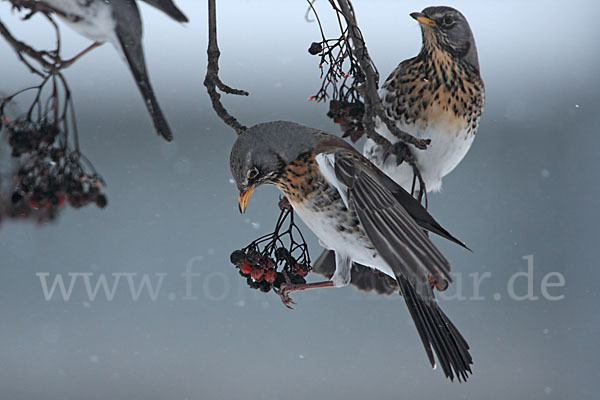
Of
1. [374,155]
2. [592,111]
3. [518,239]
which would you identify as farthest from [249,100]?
[592,111]

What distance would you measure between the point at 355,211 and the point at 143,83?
256 millimetres

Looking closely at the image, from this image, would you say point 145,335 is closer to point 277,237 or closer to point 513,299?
point 513,299

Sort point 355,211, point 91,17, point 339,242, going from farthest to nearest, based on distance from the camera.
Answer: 1. point 339,242
2. point 355,211
3. point 91,17

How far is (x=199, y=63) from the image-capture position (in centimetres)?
154

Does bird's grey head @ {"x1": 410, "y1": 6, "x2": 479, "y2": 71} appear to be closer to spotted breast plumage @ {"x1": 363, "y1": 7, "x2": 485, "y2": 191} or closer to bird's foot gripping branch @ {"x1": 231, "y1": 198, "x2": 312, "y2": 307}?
spotted breast plumage @ {"x1": 363, "y1": 7, "x2": 485, "y2": 191}

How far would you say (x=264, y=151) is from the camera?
0.69 metres

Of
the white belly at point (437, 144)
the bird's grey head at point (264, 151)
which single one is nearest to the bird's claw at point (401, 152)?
the white belly at point (437, 144)

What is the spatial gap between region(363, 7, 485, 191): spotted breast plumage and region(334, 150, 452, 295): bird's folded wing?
0.07m

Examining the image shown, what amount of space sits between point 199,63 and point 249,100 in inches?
14.0

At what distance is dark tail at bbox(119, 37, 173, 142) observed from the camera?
52cm

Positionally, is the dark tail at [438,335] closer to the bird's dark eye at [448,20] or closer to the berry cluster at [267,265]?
the berry cluster at [267,265]

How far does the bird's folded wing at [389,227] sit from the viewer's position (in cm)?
56

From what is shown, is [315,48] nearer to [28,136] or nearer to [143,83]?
[143,83]

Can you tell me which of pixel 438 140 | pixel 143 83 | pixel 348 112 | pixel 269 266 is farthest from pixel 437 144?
pixel 143 83
